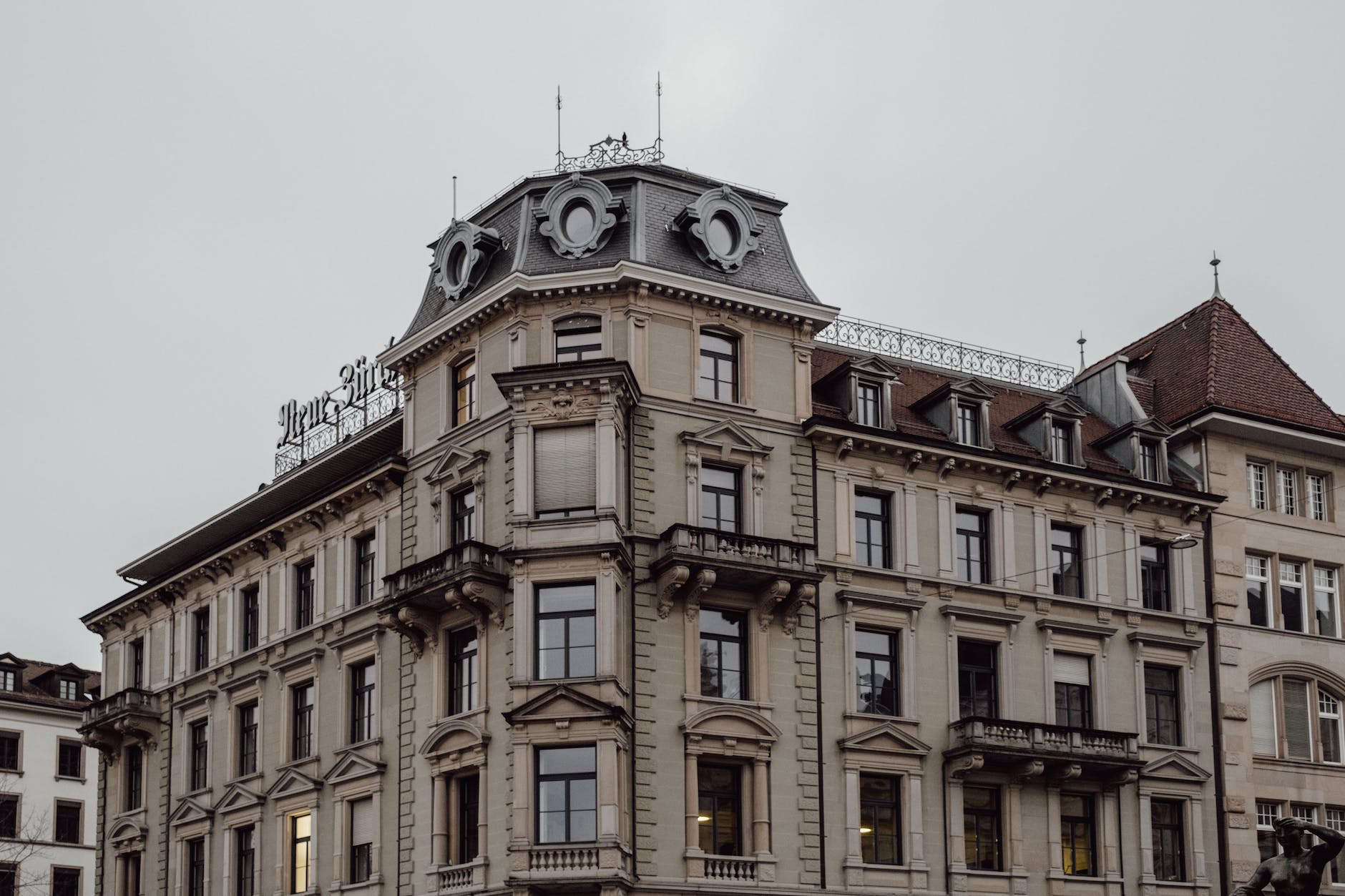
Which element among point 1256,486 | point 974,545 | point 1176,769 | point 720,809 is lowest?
point 720,809

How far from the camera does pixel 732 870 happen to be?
1983 inches

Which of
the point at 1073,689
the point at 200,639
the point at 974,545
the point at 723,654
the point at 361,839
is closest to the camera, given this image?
the point at 723,654

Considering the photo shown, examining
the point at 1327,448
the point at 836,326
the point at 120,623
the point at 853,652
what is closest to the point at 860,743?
the point at 853,652

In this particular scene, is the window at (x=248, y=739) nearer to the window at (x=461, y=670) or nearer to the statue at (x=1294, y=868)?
the window at (x=461, y=670)

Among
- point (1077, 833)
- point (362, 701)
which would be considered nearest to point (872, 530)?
point (1077, 833)

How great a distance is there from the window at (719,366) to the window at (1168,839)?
17.1m

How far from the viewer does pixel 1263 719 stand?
61.2 metres

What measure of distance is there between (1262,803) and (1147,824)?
16.2 ft

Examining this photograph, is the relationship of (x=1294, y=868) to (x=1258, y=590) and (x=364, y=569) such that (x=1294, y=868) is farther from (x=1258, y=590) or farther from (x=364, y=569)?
(x=364, y=569)

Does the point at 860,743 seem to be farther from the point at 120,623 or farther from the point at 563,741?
the point at 120,623

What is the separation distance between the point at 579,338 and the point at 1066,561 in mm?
16306

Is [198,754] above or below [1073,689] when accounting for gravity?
below

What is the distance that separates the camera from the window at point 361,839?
5644 cm

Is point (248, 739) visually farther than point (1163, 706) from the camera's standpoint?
Yes
